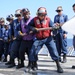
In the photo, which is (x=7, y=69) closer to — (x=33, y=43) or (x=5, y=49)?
(x=33, y=43)

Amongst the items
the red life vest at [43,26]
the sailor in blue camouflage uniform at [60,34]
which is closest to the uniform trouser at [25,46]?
the red life vest at [43,26]

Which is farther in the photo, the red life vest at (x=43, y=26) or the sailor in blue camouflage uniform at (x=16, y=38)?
the sailor in blue camouflage uniform at (x=16, y=38)

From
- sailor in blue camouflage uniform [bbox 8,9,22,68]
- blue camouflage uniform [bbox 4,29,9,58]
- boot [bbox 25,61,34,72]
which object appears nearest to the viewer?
boot [bbox 25,61,34,72]

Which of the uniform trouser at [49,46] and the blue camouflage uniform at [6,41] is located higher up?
the blue camouflage uniform at [6,41]

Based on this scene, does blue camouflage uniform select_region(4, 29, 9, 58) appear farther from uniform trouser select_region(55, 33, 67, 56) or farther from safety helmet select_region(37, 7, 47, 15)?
safety helmet select_region(37, 7, 47, 15)

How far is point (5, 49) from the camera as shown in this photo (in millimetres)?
11625

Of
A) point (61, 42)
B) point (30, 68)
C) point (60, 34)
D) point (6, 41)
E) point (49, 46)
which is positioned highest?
point (60, 34)

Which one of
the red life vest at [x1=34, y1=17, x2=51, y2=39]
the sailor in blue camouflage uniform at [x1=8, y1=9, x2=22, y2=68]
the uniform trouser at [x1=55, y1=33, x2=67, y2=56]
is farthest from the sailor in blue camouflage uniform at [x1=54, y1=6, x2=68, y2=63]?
the red life vest at [x1=34, y1=17, x2=51, y2=39]

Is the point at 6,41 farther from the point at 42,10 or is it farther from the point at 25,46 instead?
the point at 42,10

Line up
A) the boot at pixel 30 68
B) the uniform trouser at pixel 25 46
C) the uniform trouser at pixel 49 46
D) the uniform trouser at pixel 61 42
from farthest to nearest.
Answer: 1. the uniform trouser at pixel 61 42
2. the uniform trouser at pixel 25 46
3. the boot at pixel 30 68
4. the uniform trouser at pixel 49 46

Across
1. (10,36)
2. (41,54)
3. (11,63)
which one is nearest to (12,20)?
(10,36)

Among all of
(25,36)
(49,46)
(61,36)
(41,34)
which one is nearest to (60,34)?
(61,36)

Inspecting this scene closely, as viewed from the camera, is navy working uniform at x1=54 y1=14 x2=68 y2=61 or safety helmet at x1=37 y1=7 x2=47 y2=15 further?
navy working uniform at x1=54 y1=14 x2=68 y2=61

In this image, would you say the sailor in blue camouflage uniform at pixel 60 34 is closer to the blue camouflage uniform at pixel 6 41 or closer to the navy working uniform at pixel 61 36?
the navy working uniform at pixel 61 36
